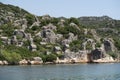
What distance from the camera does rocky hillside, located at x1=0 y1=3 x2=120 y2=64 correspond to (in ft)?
401

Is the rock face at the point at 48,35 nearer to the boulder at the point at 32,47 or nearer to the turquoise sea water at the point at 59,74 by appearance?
the boulder at the point at 32,47

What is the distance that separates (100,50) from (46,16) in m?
45.5

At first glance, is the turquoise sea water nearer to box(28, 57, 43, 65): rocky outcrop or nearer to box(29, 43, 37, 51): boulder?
box(28, 57, 43, 65): rocky outcrop

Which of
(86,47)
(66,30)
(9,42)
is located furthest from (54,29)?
(9,42)

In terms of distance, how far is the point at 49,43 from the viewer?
136 metres

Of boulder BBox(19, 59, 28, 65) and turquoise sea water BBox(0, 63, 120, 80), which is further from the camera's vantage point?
boulder BBox(19, 59, 28, 65)

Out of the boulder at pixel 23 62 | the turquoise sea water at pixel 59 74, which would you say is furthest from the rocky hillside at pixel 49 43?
the turquoise sea water at pixel 59 74

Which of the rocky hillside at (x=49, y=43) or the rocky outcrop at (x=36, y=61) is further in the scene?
the rocky hillside at (x=49, y=43)

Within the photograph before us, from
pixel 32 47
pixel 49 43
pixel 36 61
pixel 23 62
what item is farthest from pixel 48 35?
pixel 23 62

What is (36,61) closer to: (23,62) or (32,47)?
(23,62)

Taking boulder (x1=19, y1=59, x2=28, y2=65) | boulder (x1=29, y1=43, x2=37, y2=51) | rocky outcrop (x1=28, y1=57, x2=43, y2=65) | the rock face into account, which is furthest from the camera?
the rock face

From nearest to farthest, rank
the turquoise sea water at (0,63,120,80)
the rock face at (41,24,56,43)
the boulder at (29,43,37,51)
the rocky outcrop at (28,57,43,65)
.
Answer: the turquoise sea water at (0,63,120,80), the rocky outcrop at (28,57,43,65), the boulder at (29,43,37,51), the rock face at (41,24,56,43)

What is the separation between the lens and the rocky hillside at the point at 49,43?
12231cm

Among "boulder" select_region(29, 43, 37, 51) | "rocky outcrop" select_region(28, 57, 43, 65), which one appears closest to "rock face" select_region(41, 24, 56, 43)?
"boulder" select_region(29, 43, 37, 51)
